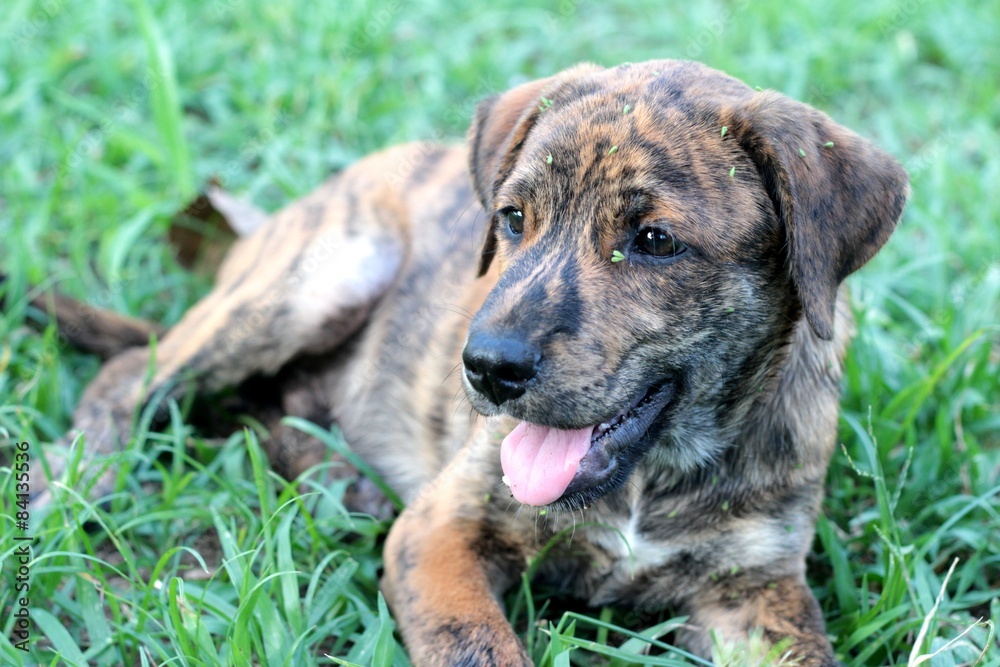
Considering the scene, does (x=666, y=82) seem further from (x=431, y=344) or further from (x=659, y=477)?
(x=431, y=344)

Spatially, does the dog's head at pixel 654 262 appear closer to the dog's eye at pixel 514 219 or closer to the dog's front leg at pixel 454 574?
the dog's eye at pixel 514 219

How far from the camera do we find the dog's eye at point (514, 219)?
3436 mm

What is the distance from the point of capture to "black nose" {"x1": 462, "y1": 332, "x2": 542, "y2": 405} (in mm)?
2918

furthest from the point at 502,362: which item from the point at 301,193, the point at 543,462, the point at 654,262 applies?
the point at 301,193

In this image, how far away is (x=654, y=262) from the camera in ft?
10.2

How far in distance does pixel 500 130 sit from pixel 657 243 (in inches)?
42.1

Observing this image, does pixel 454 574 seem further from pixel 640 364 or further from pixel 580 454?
pixel 640 364

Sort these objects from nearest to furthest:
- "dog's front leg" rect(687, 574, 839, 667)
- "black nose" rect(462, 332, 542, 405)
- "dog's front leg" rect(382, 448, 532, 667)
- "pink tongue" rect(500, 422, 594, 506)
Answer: "black nose" rect(462, 332, 542, 405) < "pink tongue" rect(500, 422, 594, 506) < "dog's front leg" rect(382, 448, 532, 667) < "dog's front leg" rect(687, 574, 839, 667)

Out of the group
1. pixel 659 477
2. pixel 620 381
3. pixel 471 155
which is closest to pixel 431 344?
pixel 471 155

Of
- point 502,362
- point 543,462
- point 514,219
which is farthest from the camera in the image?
point 514,219

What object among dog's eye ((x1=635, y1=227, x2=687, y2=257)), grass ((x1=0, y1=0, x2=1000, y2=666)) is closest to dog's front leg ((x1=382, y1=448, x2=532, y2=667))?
grass ((x1=0, y1=0, x2=1000, y2=666))

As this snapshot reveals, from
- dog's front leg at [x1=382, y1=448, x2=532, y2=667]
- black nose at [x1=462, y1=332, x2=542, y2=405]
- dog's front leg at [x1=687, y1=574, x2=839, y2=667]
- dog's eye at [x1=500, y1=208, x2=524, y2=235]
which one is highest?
dog's eye at [x1=500, y1=208, x2=524, y2=235]

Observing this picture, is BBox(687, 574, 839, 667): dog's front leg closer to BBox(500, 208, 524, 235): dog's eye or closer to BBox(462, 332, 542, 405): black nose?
BBox(462, 332, 542, 405): black nose

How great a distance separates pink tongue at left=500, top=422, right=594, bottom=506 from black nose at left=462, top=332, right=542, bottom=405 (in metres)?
0.30
